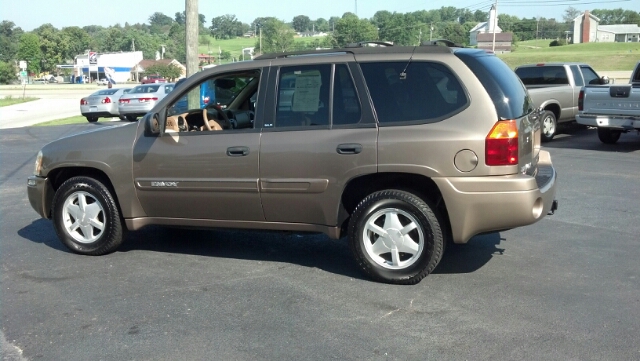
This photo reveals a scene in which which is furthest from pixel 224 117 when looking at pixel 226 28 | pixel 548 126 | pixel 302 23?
pixel 226 28

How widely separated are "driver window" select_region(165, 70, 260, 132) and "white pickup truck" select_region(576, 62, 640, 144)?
929 centimetres

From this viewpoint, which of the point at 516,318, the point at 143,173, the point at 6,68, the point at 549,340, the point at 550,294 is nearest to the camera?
the point at 549,340

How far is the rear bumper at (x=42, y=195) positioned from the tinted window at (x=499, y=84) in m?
4.07

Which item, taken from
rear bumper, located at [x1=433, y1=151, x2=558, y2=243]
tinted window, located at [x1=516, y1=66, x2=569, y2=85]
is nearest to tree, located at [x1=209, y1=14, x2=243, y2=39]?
Answer: tinted window, located at [x1=516, y1=66, x2=569, y2=85]

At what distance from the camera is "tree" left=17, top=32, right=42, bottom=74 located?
344 ft

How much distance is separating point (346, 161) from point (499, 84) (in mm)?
1337

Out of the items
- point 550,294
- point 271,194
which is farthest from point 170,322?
point 550,294

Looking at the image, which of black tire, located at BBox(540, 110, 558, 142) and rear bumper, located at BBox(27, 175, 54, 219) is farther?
black tire, located at BBox(540, 110, 558, 142)

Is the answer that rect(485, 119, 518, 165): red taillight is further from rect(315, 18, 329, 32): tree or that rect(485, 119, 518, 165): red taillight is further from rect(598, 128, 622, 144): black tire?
rect(315, 18, 329, 32): tree

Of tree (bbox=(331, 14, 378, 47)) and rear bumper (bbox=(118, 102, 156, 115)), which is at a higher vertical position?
tree (bbox=(331, 14, 378, 47))

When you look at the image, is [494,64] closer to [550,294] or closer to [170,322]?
[550,294]

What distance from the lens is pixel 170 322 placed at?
4840mm

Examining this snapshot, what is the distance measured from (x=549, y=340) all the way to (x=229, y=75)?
141 inches

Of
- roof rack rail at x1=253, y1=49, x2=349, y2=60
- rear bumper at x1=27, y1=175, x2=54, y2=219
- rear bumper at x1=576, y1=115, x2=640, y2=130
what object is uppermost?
roof rack rail at x1=253, y1=49, x2=349, y2=60
